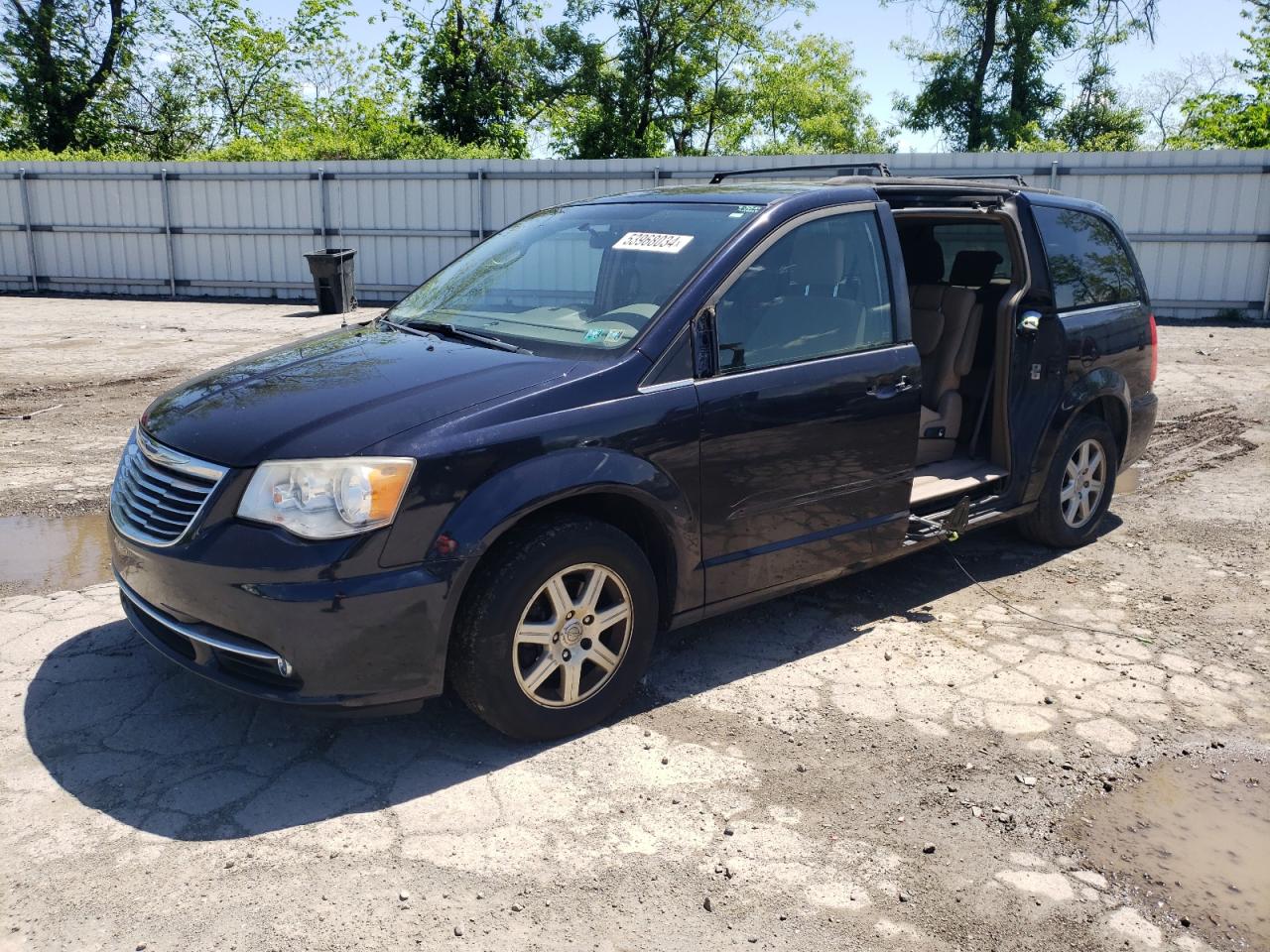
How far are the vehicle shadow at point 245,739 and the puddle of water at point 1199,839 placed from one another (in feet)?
4.56

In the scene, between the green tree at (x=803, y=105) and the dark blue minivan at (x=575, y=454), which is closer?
the dark blue minivan at (x=575, y=454)

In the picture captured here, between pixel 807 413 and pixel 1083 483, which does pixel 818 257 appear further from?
pixel 1083 483

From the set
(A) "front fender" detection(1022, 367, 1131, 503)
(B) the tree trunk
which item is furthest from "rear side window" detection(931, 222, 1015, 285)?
(B) the tree trunk

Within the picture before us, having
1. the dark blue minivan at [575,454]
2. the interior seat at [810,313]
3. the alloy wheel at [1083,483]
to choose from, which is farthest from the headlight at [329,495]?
the alloy wheel at [1083,483]

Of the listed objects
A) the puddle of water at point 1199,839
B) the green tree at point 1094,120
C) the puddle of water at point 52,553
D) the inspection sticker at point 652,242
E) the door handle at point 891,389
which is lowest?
the puddle of water at point 1199,839

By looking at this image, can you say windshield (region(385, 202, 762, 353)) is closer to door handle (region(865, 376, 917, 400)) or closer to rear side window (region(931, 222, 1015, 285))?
door handle (region(865, 376, 917, 400))

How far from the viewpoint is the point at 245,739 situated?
11.8ft

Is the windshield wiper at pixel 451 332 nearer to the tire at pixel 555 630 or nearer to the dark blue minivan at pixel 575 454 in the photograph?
the dark blue minivan at pixel 575 454

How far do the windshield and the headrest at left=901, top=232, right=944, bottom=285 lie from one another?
189 centimetres

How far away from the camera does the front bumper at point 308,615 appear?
3.09 metres

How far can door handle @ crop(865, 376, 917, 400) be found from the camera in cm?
431

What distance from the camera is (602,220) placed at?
15.1 feet

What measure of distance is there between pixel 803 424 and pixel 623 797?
61.8 inches

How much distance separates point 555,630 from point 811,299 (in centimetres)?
170
